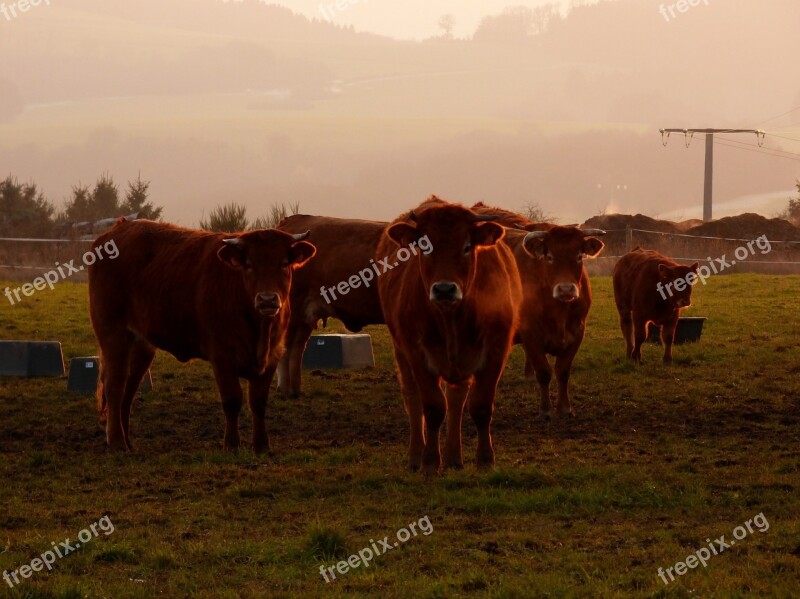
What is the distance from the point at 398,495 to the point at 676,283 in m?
8.46

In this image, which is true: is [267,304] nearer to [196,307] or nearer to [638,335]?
[196,307]

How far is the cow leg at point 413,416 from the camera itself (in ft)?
27.5

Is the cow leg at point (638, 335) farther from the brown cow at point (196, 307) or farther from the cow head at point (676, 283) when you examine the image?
the brown cow at point (196, 307)

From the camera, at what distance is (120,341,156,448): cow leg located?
9922 mm

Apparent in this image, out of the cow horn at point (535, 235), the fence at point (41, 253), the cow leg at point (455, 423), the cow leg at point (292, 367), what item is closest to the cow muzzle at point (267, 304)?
the cow leg at point (455, 423)

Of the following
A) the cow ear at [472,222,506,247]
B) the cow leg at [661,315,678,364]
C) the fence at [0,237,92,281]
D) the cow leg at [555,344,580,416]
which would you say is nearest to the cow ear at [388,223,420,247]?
the cow ear at [472,222,506,247]

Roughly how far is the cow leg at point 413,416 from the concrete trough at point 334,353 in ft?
19.9

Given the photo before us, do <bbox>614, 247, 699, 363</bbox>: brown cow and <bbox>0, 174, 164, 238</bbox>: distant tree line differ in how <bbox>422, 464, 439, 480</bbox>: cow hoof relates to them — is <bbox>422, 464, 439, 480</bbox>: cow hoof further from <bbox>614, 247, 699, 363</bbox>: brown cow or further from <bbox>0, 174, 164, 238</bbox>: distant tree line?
<bbox>0, 174, 164, 238</bbox>: distant tree line

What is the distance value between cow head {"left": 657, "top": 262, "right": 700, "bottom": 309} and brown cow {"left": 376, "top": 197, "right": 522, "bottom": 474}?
7.08 m

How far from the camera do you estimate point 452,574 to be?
571cm

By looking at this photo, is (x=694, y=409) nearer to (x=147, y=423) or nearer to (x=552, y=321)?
(x=552, y=321)

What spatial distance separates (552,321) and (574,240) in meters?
0.82

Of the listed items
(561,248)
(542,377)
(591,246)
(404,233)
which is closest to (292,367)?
(542,377)

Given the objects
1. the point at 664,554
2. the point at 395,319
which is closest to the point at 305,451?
the point at 395,319
